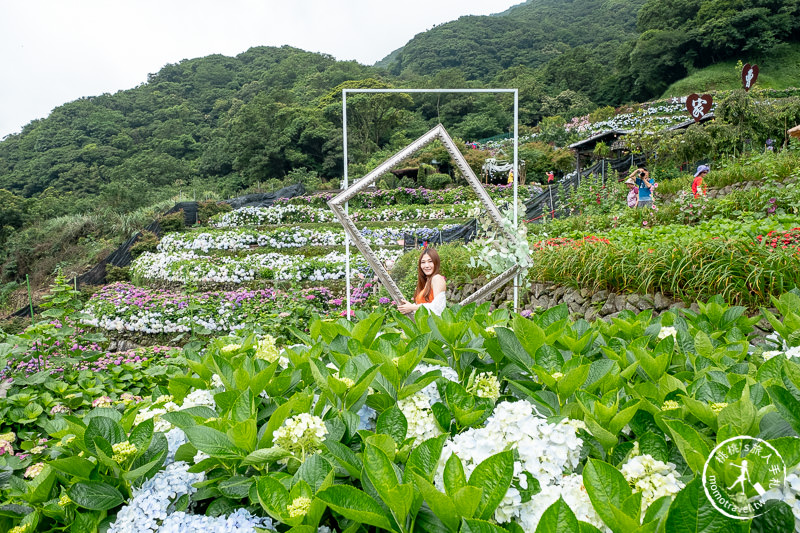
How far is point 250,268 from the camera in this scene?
28.2 ft

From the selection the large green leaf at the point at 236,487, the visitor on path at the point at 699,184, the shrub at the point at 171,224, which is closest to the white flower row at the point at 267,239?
the shrub at the point at 171,224

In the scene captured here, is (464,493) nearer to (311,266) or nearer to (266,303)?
(266,303)

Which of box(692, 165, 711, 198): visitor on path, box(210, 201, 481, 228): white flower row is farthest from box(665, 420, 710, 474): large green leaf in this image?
box(210, 201, 481, 228): white flower row

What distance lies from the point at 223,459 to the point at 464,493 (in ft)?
1.40

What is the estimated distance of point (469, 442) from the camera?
72 centimetres

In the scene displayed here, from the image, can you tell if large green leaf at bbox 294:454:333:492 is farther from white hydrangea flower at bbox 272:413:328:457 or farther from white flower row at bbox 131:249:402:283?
white flower row at bbox 131:249:402:283

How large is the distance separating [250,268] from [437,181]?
12434 millimetres

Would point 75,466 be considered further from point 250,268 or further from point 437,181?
point 437,181

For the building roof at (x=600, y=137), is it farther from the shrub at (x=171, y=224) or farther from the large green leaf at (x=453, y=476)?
the large green leaf at (x=453, y=476)

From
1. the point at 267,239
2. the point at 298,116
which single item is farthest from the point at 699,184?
the point at 298,116

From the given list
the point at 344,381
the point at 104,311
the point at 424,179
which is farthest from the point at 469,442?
the point at 424,179

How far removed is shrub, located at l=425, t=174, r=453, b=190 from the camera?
1966cm

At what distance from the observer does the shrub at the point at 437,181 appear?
19656 millimetres

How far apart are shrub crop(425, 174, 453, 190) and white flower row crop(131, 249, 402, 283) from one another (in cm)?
1069
